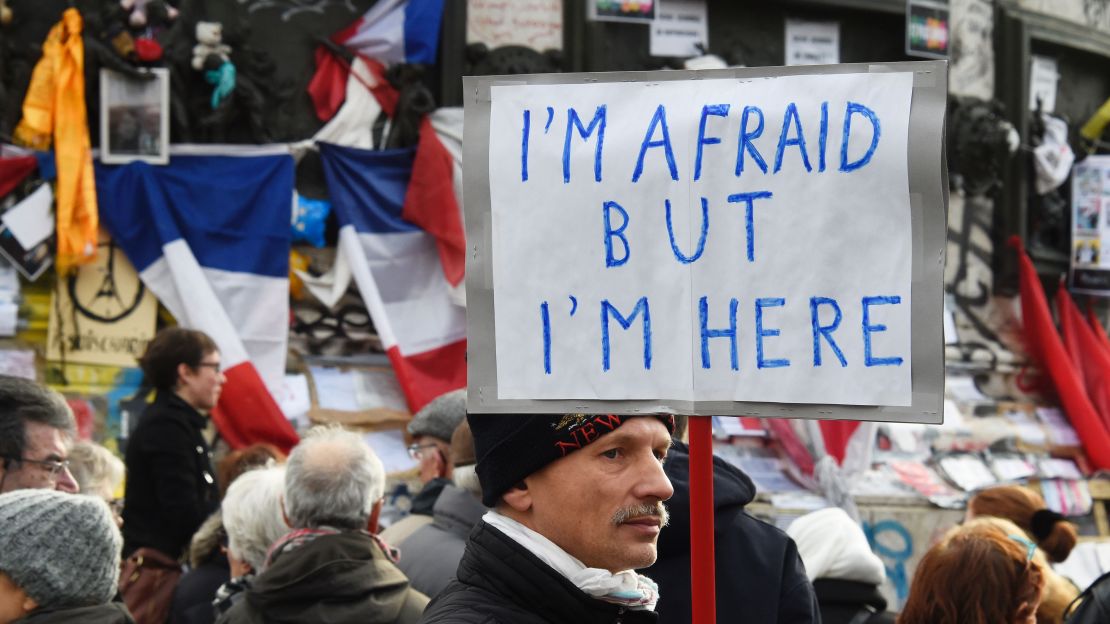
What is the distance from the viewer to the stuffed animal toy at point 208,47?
9.22 m

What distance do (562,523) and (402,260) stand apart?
737 cm

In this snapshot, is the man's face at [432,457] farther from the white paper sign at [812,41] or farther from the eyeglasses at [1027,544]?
the white paper sign at [812,41]

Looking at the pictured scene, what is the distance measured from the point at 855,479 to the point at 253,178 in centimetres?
465

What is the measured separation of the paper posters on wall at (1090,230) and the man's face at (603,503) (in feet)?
35.9

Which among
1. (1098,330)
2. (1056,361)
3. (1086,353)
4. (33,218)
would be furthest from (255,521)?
(1098,330)

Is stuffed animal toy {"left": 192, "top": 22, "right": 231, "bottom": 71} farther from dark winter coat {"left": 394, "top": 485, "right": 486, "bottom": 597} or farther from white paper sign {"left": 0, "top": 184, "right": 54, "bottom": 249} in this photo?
dark winter coat {"left": 394, "top": 485, "right": 486, "bottom": 597}

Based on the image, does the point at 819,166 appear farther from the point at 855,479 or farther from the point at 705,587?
the point at 855,479

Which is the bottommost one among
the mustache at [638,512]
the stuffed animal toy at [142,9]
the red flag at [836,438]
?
the red flag at [836,438]

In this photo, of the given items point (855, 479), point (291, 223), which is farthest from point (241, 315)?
point (855, 479)

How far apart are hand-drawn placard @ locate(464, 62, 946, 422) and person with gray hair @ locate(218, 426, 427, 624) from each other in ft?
4.12

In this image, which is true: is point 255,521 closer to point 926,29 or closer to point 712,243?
point 712,243

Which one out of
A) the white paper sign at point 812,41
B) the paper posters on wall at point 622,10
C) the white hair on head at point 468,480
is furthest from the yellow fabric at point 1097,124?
the white hair on head at point 468,480

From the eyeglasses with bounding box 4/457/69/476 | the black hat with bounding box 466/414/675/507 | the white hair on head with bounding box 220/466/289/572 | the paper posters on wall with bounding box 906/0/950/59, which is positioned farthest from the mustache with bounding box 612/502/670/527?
the paper posters on wall with bounding box 906/0/950/59

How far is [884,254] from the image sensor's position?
2477 millimetres
